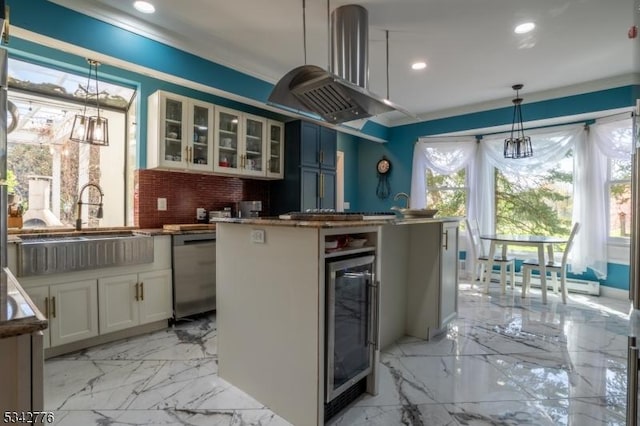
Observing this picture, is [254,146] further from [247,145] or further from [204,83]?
[204,83]

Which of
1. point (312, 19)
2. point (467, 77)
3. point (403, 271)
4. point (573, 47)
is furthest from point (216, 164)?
point (573, 47)

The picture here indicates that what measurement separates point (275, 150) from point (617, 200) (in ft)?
14.9

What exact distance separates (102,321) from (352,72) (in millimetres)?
2851

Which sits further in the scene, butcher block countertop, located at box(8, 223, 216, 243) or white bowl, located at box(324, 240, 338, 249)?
butcher block countertop, located at box(8, 223, 216, 243)


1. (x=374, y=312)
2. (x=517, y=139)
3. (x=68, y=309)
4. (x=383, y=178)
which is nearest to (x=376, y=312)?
(x=374, y=312)

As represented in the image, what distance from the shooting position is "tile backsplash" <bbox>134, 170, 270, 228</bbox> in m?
3.42

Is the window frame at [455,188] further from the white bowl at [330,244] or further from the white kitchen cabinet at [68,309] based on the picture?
the white kitchen cabinet at [68,309]

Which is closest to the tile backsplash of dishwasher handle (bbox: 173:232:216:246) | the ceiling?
dishwasher handle (bbox: 173:232:216:246)

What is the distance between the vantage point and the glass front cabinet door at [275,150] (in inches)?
165

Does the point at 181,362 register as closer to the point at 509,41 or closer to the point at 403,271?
the point at 403,271

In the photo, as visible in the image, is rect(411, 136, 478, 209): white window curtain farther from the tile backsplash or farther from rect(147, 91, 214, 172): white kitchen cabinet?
rect(147, 91, 214, 172): white kitchen cabinet

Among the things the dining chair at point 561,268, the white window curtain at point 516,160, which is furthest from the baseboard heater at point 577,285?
the white window curtain at point 516,160

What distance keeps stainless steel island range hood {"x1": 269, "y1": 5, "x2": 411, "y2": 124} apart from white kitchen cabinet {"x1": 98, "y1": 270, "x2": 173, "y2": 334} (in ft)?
6.25

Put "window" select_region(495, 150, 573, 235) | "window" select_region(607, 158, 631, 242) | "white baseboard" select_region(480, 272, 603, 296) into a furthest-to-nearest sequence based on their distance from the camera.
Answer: "window" select_region(495, 150, 573, 235), "white baseboard" select_region(480, 272, 603, 296), "window" select_region(607, 158, 631, 242)
